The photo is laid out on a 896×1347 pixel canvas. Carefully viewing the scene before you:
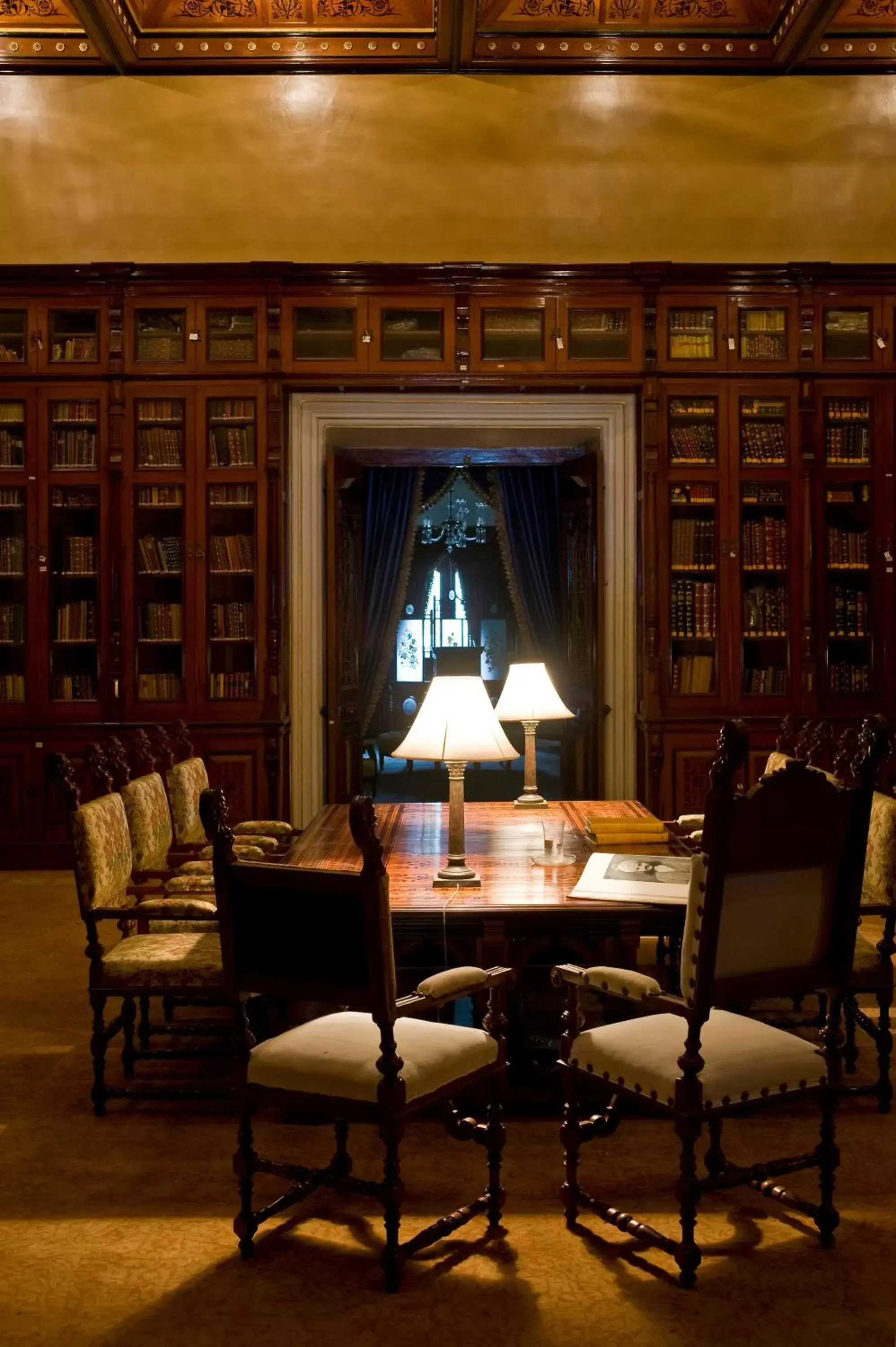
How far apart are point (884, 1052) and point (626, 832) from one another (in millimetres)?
1009

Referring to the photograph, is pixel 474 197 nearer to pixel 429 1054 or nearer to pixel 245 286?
pixel 245 286

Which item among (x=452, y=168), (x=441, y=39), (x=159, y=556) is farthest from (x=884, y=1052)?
(x=441, y=39)

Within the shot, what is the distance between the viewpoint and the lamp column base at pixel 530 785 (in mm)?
4691

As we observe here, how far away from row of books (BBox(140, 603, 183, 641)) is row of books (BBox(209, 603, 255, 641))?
0.19 m

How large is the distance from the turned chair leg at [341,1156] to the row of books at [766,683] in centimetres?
473

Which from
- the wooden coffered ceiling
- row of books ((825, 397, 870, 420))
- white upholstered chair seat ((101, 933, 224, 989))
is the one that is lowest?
white upholstered chair seat ((101, 933, 224, 989))

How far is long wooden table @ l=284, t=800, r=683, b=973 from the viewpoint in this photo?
10.4ft

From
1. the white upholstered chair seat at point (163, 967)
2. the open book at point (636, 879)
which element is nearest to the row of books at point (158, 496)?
the white upholstered chair seat at point (163, 967)

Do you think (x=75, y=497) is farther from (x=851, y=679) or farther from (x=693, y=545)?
(x=851, y=679)

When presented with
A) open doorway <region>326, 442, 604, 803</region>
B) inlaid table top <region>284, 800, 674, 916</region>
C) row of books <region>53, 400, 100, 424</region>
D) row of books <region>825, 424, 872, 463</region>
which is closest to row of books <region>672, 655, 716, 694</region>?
open doorway <region>326, 442, 604, 803</region>

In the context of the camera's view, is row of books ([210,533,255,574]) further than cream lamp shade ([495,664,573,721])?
Yes

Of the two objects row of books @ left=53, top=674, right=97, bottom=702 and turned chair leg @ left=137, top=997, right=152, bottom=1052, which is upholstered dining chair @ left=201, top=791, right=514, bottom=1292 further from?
row of books @ left=53, top=674, right=97, bottom=702

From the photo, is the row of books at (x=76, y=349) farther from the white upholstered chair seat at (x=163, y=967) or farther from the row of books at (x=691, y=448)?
the white upholstered chair seat at (x=163, y=967)

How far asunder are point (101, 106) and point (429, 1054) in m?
6.65
